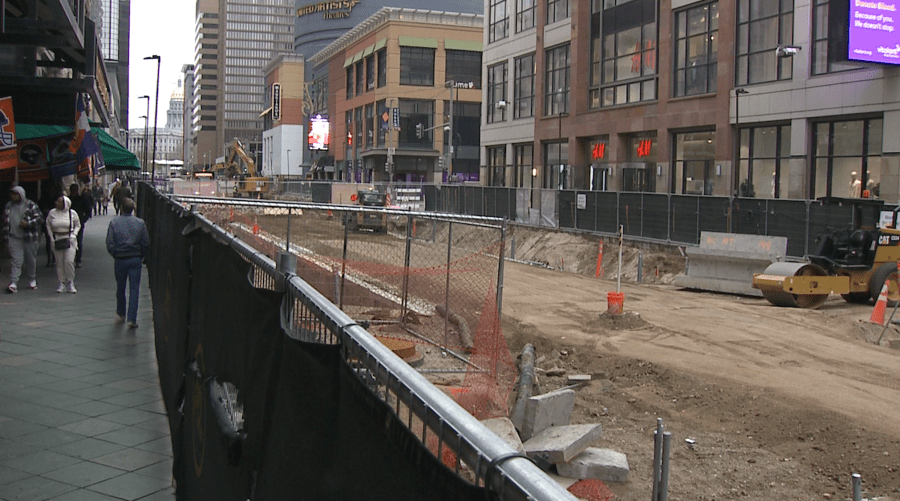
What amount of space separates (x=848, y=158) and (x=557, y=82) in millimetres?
21736

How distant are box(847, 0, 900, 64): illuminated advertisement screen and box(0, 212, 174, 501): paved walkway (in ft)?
79.2

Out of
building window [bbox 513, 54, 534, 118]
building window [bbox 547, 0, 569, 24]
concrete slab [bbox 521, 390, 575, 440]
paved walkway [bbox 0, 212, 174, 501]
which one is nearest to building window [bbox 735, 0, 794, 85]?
building window [bbox 547, 0, 569, 24]

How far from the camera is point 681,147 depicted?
3897 centimetres

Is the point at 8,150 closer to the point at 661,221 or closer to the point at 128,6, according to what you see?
the point at 661,221

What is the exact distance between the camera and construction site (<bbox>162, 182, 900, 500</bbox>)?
9203mm

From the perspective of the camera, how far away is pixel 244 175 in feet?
276

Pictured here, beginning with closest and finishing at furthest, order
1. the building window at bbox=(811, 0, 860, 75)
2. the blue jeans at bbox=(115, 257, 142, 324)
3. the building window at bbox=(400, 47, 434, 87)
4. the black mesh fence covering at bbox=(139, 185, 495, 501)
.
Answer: the black mesh fence covering at bbox=(139, 185, 495, 501), the blue jeans at bbox=(115, 257, 142, 324), the building window at bbox=(811, 0, 860, 75), the building window at bbox=(400, 47, 434, 87)

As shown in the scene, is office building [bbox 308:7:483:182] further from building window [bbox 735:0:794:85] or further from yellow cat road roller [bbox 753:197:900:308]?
yellow cat road roller [bbox 753:197:900:308]

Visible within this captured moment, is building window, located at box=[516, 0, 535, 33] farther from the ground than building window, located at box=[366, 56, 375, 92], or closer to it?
closer to it

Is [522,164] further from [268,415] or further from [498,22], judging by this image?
[268,415]

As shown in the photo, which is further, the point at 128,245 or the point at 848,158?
the point at 848,158

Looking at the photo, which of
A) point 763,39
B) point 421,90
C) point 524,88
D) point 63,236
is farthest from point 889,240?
point 421,90

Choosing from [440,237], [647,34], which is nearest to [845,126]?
[647,34]

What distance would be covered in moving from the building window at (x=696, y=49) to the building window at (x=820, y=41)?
5544 millimetres
